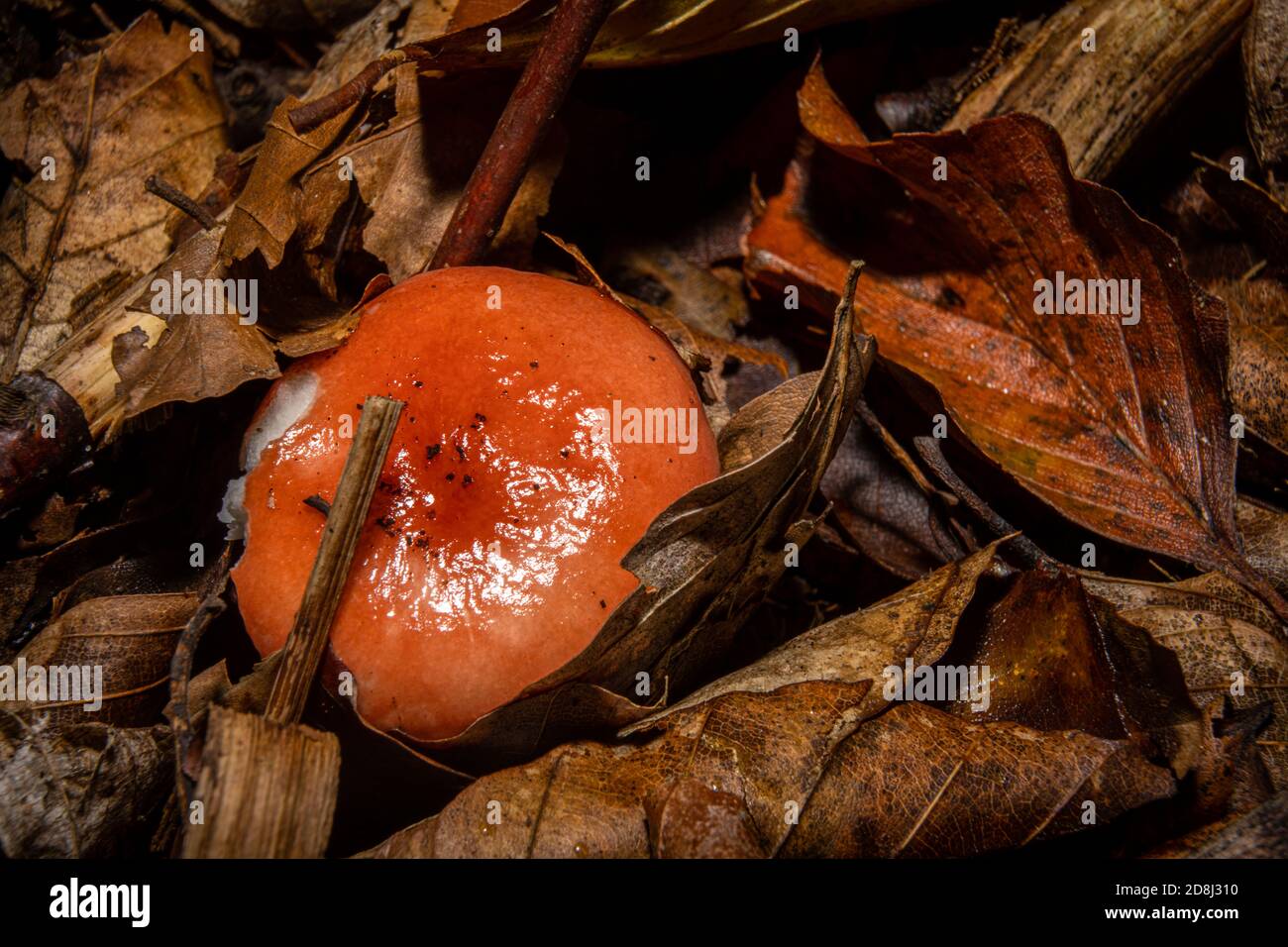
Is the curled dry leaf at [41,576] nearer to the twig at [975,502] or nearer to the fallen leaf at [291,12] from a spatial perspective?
the fallen leaf at [291,12]

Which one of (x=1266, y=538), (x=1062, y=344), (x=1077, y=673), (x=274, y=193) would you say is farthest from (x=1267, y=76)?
(x=274, y=193)

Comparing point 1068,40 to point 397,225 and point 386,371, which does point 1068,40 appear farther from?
point 386,371

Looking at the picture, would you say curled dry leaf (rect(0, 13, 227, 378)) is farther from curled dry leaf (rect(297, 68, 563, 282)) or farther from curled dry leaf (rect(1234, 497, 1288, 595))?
curled dry leaf (rect(1234, 497, 1288, 595))

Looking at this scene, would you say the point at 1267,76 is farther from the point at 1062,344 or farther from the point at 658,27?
the point at 658,27

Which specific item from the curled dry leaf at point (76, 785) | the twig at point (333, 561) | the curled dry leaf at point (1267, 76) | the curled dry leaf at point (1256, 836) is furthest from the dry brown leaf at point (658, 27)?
the curled dry leaf at point (1256, 836)
